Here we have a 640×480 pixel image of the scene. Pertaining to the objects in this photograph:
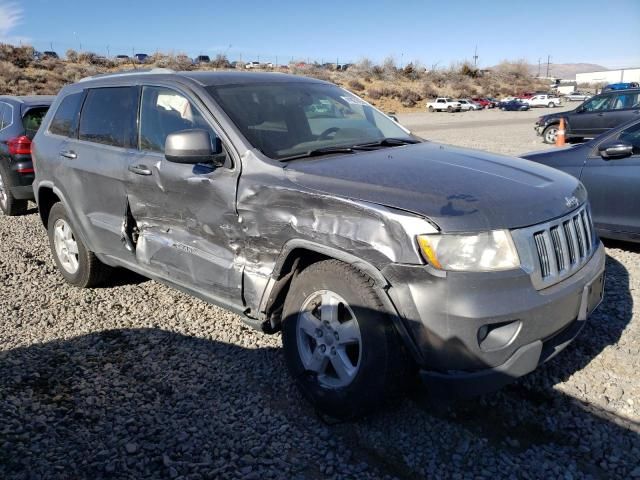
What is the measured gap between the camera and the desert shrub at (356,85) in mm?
55228

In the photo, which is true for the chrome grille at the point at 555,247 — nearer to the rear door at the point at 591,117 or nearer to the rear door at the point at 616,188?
the rear door at the point at 616,188

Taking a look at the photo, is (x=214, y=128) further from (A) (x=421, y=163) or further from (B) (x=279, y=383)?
(B) (x=279, y=383)

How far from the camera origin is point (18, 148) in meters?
7.91

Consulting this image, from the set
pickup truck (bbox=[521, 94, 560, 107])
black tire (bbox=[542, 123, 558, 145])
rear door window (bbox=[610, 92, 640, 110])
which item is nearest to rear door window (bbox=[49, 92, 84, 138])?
rear door window (bbox=[610, 92, 640, 110])

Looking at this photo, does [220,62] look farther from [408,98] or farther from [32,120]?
[32,120]

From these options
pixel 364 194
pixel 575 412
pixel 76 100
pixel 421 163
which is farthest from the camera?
pixel 76 100

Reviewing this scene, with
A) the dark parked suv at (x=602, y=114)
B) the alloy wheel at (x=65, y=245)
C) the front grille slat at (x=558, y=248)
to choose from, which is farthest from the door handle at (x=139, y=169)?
the dark parked suv at (x=602, y=114)

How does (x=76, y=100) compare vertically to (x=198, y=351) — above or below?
above

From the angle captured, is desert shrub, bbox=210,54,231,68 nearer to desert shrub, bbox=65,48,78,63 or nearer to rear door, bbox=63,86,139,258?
desert shrub, bbox=65,48,78,63

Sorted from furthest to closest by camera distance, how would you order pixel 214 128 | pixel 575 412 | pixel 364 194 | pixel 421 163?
pixel 214 128
pixel 421 163
pixel 575 412
pixel 364 194

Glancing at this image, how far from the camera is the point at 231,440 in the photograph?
9.73ft

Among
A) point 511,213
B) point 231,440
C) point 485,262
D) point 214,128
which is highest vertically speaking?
point 214,128

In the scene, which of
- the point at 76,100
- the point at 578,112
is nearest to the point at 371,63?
the point at 578,112

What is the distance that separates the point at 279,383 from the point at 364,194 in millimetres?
1415
